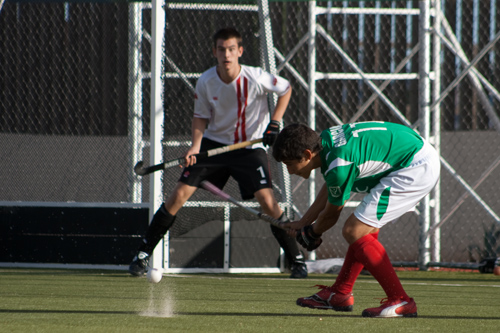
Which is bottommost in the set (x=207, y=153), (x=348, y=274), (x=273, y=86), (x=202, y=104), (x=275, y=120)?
(x=348, y=274)

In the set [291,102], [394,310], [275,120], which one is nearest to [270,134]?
[275,120]

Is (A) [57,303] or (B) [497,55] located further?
(B) [497,55]

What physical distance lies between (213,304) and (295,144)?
1.08m

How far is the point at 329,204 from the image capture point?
3.63 meters

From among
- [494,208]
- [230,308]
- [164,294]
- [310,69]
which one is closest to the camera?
[230,308]

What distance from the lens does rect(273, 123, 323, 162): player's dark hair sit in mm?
3479

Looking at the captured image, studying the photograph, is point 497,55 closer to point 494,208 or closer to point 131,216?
point 494,208

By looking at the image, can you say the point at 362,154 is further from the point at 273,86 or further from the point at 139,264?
the point at 139,264

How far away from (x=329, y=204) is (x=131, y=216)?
3048 mm

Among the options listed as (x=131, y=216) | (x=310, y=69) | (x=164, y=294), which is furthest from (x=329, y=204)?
(x=310, y=69)

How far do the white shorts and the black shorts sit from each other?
1871 millimetres

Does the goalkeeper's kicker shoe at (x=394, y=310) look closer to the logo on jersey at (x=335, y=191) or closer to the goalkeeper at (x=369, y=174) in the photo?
the goalkeeper at (x=369, y=174)

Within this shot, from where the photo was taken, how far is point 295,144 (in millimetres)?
3475

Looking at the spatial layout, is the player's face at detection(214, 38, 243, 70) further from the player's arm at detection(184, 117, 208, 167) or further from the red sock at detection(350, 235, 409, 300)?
the red sock at detection(350, 235, 409, 300)
